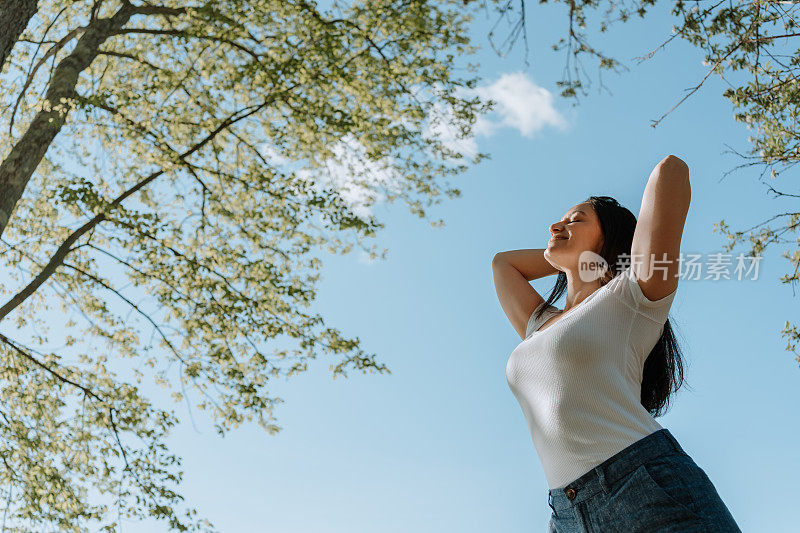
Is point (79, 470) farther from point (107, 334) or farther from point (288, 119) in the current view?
point (288, 119)

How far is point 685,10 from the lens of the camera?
495 centimetres

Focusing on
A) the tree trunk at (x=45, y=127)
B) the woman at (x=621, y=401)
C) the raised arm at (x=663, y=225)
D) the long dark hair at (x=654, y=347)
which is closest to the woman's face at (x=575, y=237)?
the long dark hair at (x=654, y=347)

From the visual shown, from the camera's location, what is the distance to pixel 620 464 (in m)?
1.58

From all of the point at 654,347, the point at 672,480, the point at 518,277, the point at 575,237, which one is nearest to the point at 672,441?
the point at 672,480

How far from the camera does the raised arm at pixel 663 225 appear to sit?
66.6 inches

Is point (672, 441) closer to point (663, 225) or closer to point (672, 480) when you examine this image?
point (672, 480)

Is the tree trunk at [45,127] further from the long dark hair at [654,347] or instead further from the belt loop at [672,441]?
the belt loop at [672,441]

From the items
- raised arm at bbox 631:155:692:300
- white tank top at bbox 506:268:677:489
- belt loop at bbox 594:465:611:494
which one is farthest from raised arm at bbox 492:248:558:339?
belt loop at bbox 594:465:611:494

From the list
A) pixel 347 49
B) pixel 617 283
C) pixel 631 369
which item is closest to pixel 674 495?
pixel 631 369

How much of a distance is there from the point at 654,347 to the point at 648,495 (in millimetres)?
667

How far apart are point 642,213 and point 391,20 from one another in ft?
22.2

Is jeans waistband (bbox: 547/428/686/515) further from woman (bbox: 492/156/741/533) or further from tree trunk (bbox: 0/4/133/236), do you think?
tree trunk (bbox: 0/4/133/236)

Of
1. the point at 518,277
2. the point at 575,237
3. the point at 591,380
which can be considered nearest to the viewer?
the point at 591,380

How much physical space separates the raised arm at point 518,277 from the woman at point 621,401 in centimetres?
46
